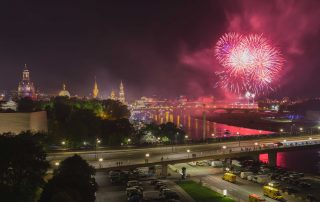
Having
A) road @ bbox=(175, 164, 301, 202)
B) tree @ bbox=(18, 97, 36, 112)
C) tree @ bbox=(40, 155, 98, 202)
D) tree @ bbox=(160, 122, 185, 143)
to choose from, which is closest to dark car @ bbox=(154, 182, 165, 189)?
road @ bbox=(175, 164, 301, 202)

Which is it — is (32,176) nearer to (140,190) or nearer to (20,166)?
(20,166)

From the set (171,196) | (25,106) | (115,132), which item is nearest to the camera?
(171,196)

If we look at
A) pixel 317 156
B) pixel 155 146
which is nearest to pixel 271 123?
pixel 317 156

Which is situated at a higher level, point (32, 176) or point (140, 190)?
point (32, 176)

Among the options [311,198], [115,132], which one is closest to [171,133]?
[115,132]

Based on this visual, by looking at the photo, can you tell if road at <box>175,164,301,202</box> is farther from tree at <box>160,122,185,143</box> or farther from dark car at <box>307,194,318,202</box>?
tree at <box>160,122,185,143</box>
